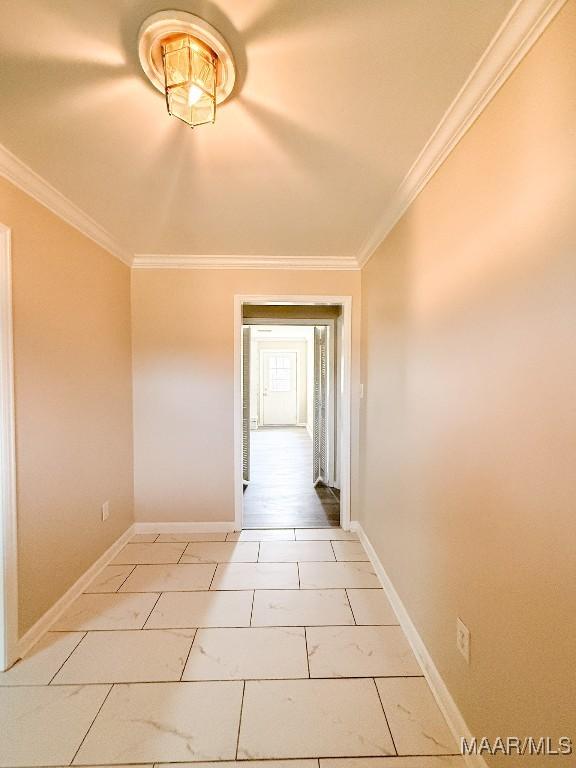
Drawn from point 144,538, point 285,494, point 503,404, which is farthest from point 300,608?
point 285,494

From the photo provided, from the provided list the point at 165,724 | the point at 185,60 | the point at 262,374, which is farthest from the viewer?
the point at 262,374

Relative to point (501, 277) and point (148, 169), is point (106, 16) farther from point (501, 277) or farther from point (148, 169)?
point (501, 277)

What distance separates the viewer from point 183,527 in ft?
9.95

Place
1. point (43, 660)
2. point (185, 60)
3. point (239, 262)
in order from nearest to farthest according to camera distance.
A: point (185, 60)
point (43, 660)
point (239, 262)

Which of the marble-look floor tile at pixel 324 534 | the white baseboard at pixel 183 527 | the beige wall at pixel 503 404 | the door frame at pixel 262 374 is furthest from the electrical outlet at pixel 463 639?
the door frame at pixel 262 374

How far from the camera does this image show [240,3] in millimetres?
902

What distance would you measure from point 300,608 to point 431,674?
0.76 metres

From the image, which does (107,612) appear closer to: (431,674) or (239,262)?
(431,674)

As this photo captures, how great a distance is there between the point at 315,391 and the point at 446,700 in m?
3.52

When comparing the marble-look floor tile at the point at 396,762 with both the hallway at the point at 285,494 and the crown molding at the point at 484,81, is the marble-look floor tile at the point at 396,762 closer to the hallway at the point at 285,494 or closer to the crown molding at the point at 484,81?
the hallway at the point at 285,494

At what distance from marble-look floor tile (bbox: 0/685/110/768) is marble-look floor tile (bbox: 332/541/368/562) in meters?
1.66

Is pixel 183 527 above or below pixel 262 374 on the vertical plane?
below

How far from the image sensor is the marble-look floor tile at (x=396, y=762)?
1220 mm

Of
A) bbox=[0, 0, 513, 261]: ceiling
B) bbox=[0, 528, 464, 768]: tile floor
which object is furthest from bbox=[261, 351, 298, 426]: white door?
bbox=[0, 0, 513, 261]: ceiling
